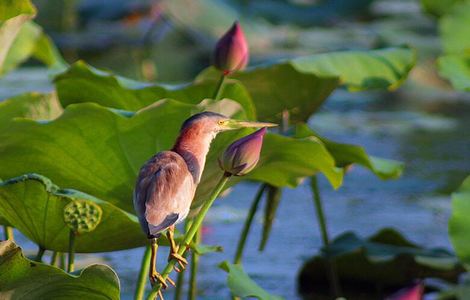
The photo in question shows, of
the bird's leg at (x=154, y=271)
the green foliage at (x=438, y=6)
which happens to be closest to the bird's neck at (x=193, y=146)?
the bird's leg at (x=154, y=271)

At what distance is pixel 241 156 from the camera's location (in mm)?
1407

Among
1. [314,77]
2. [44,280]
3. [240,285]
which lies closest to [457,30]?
[314,77]

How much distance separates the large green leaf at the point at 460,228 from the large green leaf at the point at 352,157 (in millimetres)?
234

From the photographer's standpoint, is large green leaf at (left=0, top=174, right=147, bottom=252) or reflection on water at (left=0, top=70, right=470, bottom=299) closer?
large green leaf at (left=0, top=174, right=147, bottom=252)

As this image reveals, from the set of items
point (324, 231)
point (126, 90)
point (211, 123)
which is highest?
point (211, 123)

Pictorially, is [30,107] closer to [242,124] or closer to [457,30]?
[242,124]

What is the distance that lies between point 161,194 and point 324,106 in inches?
128

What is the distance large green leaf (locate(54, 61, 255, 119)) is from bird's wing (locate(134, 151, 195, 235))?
0.53 m

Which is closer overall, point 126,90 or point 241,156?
point 241,156

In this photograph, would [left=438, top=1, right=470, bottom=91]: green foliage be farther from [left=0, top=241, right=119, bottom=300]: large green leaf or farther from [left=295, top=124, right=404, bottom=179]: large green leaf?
[left=0, top=241, right=119, bottom=300]: large green leaf

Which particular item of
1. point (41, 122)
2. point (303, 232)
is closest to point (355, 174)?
point (303, 232)

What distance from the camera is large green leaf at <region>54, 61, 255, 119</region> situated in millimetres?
1950

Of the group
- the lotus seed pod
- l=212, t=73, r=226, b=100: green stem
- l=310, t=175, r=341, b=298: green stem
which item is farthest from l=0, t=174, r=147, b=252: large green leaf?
l=310, t=175, r=341, b=298: green stem

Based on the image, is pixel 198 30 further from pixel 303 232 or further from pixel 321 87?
pixel 321 87
